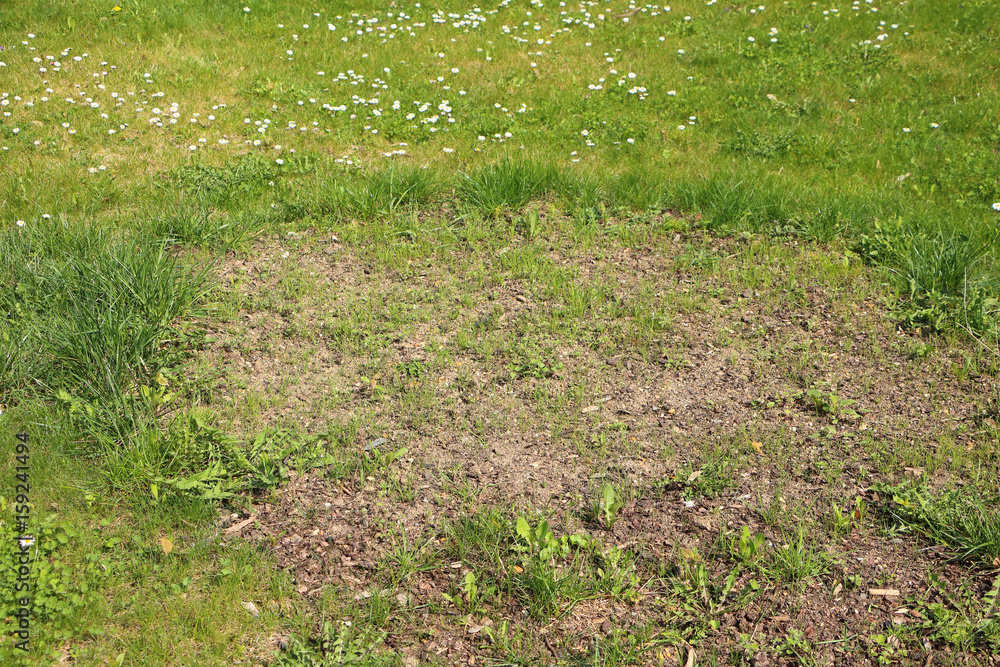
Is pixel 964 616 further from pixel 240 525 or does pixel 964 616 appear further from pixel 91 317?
pixel 91 317

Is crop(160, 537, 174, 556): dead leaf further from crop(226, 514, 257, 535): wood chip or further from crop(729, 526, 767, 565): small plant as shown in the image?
crop(729, 526, 767, 565): small plant

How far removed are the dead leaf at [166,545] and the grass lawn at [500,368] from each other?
0.04 ft

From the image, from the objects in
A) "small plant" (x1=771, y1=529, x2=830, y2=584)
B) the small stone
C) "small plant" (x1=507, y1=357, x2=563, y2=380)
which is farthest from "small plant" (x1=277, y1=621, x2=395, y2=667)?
"small plant" (x1=507, y1=357, x2=563, y2=380)

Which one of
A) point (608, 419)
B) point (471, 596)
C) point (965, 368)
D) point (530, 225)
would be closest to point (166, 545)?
point (471, 596)

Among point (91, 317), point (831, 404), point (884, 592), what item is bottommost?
point (884, 592)

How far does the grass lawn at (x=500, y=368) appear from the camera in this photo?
3.32 meters

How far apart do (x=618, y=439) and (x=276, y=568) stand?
169 cm

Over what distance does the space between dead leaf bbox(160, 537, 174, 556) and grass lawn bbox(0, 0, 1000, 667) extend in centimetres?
1

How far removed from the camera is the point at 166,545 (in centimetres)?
358

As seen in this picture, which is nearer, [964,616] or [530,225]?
[964,616]

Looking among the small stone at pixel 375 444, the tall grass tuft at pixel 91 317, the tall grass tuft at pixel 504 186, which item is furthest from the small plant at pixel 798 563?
the tall grass tuft at pixel 504 186

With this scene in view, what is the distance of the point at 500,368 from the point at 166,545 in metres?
1.89

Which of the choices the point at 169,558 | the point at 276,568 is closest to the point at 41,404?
the point at 169,558

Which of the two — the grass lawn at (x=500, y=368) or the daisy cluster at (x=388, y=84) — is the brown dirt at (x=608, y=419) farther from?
the daisy cluster at (x=388, y=84)
